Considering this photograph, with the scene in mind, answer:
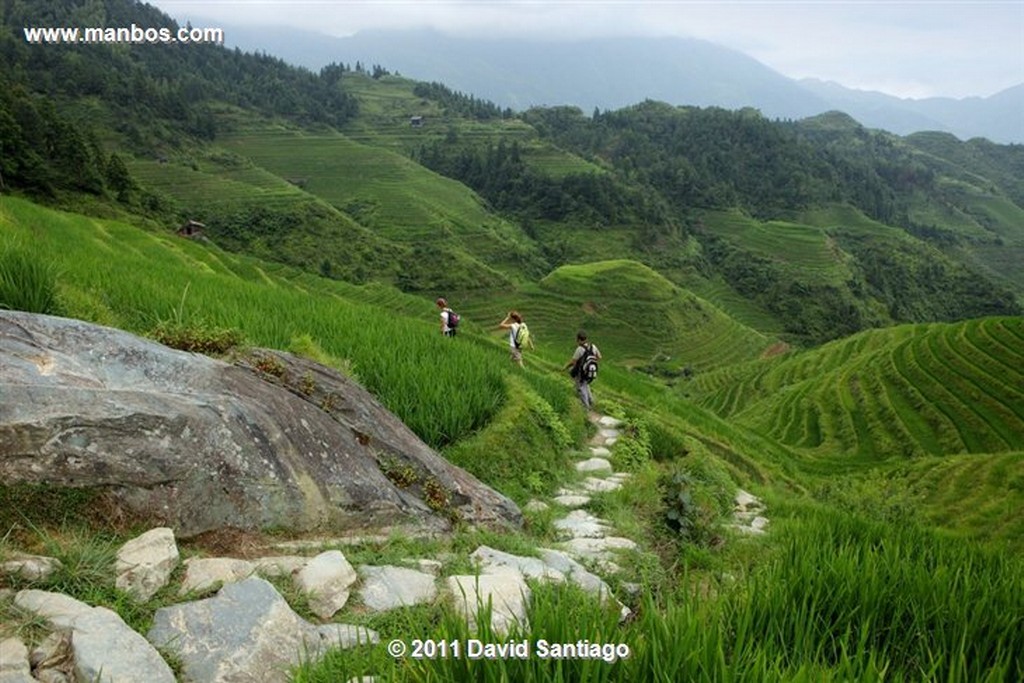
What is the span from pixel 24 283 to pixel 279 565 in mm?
3535

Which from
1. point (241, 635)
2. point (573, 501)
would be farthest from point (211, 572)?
point (573, 501)

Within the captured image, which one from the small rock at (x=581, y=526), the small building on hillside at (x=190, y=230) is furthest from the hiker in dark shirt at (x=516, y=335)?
the small building on hillside at (x=190, y=230)

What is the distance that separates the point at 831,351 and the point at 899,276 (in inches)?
3236

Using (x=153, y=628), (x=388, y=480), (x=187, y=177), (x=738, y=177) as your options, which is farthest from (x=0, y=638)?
(x=738, y=177)

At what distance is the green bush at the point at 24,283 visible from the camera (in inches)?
206

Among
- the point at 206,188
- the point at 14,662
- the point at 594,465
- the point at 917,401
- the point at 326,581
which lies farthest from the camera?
the point at 206,188

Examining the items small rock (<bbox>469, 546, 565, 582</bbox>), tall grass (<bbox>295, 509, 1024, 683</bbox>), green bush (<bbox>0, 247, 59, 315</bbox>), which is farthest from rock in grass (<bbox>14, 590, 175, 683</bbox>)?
green bush (<bbox>0, 247, 59, 315</bbox>)

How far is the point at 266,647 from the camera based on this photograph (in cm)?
300

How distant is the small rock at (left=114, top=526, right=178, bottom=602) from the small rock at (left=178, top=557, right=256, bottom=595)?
0.30 ft

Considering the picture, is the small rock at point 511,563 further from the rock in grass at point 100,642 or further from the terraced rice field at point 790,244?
the terraced rice field at point 790,244

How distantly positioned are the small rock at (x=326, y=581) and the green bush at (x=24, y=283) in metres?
3.46

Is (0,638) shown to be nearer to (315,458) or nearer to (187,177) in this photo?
(315,458)

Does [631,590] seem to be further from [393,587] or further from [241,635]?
[241,635]

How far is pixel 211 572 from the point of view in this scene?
11.3 ft
